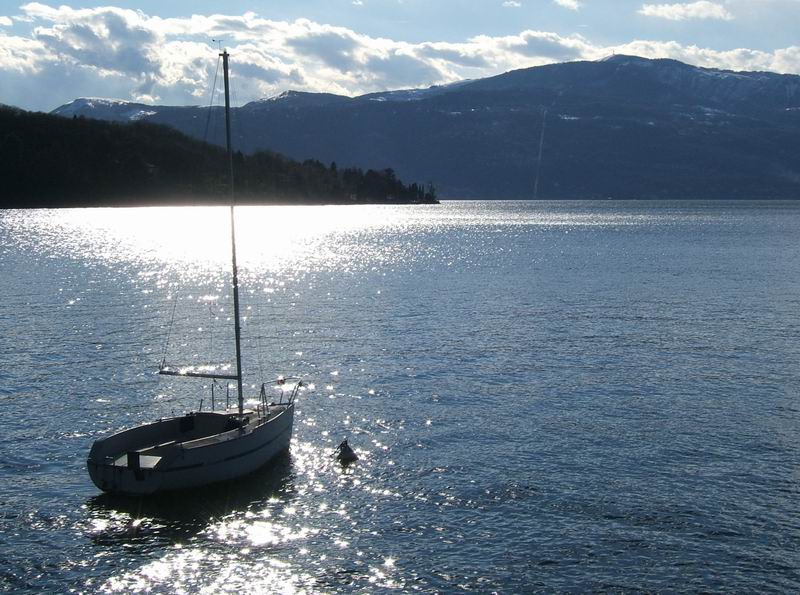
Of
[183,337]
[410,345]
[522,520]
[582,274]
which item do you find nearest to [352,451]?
[522,520]

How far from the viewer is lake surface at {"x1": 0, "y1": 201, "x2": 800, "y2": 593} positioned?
31.6m

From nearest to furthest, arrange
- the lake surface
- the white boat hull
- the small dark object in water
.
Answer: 1. the lake surface
2. the white boat hull
3. the small dark object in water

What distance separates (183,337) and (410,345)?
66.0ft

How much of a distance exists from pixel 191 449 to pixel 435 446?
12.6 meters

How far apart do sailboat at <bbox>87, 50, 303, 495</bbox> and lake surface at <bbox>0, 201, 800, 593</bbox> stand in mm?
877

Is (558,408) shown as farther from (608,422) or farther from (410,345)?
(410,345)

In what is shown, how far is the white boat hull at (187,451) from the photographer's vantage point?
37.9 m

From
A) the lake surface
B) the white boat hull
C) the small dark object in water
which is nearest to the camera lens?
the lake surface

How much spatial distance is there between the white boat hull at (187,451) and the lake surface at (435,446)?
0.84 m

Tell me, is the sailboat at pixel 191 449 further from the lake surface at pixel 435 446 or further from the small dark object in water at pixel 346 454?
the small dark object in water at pixel 346 454

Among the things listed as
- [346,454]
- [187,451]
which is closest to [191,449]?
[187,451]

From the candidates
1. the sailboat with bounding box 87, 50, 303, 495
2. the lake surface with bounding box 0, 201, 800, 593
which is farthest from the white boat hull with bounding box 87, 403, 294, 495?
the lake surface with bounding box 0, 201, 800, 593

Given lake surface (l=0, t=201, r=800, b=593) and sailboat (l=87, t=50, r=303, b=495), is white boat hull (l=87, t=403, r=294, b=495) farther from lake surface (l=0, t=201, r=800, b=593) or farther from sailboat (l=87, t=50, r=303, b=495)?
lake surface (l=0, t=201, r=800, b=593)

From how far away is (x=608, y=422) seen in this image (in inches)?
1918
